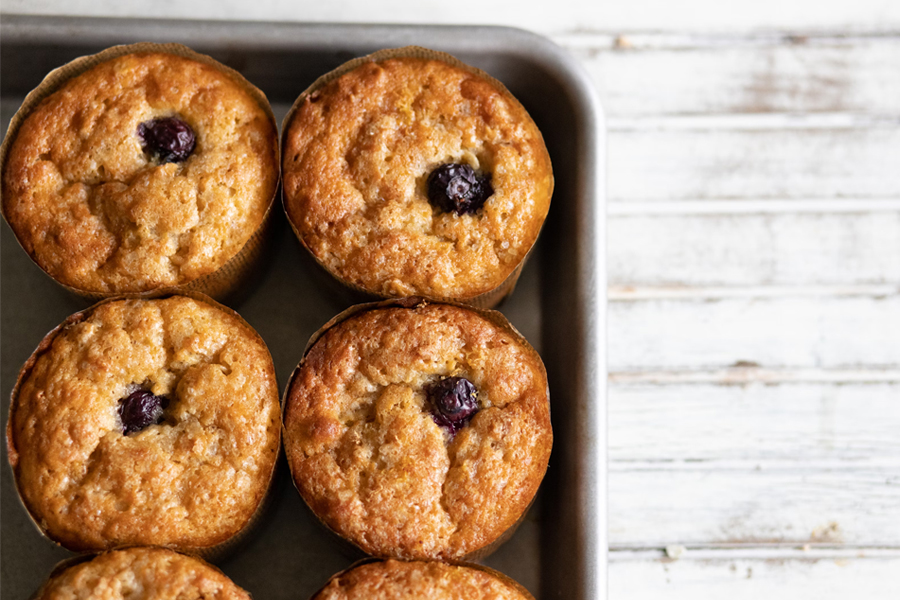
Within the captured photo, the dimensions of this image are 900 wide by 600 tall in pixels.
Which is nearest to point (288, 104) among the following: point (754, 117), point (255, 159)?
point (255, 159)

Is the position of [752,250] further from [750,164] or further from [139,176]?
[139,176]

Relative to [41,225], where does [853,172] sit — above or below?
above

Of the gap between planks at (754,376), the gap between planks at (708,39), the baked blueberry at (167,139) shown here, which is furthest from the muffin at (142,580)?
the gap between planks at (708,39)

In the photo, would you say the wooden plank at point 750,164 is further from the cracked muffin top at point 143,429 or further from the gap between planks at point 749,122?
the cracked muffin top at point 143,429

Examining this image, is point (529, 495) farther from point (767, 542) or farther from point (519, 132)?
point (767, 542)

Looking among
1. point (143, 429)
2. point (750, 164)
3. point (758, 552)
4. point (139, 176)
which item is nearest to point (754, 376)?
point (758, 552)

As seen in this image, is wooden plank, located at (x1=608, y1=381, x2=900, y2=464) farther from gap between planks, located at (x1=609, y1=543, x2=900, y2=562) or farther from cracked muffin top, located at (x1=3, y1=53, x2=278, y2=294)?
cracked muffin top, located at (x1=3, y1=53, x2=278, y2=294)
